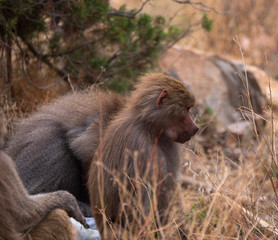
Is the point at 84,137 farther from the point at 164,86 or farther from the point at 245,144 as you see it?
the point at 245,144

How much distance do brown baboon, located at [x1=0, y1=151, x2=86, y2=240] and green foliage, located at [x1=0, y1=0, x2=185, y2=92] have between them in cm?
257

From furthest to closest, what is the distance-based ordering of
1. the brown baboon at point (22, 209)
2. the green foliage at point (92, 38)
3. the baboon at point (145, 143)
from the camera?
the green foliage at point (92, 38) → the baboon at point (145, 143) → the brown baboon at point (22, 209)

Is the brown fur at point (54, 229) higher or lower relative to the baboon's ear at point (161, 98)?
lower

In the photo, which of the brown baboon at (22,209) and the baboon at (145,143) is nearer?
the brown baboon at (22,209)

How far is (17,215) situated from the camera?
272 cm

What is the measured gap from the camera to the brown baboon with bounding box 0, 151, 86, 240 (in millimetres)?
2633

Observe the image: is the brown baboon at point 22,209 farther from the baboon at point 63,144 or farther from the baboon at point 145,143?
the baboon at point 63,144

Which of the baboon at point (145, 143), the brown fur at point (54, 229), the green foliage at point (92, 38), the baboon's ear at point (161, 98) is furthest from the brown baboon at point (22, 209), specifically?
the green foliage at point (92, 38)

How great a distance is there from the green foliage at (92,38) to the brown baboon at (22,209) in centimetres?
257

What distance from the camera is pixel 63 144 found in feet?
13.4

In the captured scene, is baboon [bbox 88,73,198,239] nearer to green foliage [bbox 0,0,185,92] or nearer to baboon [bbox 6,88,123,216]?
baboon [bbox 6,88,123,216]

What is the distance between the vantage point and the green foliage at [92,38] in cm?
523

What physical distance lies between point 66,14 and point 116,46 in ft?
3.78

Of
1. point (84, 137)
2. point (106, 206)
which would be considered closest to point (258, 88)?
point (84, 137)
